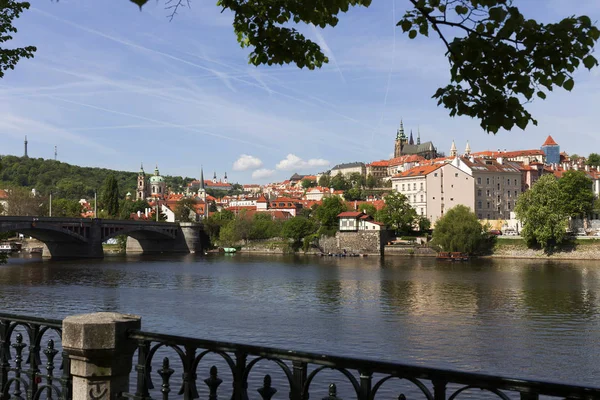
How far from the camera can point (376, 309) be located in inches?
1237

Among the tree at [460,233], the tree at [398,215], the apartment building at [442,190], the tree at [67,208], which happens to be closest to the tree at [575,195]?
the tree at [460,233]

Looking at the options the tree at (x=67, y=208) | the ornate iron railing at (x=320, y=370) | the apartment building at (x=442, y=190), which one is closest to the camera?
the ornate iron railing at (x=320, y=370)

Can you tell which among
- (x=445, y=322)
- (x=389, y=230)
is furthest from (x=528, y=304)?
(x=389, y=230)

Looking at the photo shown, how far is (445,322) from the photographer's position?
27.2 m

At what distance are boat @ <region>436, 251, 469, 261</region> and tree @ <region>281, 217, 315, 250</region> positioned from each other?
2548 centimetres

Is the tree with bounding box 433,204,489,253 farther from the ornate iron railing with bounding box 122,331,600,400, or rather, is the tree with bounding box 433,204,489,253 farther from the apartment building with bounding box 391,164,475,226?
the ornate iron railing with bounding box 122,331,600,400

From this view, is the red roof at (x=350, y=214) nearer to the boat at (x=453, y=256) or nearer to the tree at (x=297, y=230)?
the tree at (x=297, y=230)

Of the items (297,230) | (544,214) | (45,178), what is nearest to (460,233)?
(544,214)

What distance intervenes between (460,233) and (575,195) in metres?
17.1

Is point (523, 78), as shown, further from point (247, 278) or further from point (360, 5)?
point (247, 278)

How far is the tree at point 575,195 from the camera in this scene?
78875 mm

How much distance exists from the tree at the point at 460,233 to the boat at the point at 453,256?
1602 millimetres

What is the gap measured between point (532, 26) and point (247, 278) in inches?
1810

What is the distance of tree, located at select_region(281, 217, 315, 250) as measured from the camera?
95.1 m
